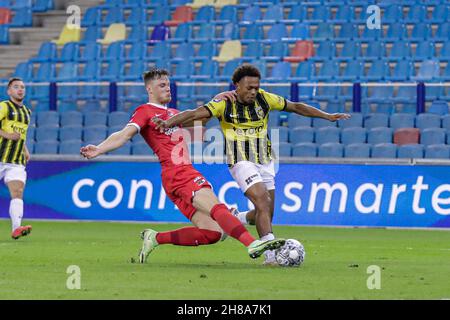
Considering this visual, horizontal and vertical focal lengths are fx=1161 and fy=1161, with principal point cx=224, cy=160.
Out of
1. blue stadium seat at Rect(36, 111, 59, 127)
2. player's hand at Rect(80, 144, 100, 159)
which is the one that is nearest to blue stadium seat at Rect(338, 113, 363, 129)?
blue stadium seat at Rect(36, 111, 59, 127)

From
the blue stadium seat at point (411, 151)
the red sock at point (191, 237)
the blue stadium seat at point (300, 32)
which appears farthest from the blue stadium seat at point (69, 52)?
the red sock at point (191, 237)

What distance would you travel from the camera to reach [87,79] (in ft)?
86.7

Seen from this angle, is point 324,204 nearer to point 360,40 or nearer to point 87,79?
point 360,40

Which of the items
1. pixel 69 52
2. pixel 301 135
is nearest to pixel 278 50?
pixel 301 135

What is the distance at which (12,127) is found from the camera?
16.1 metres

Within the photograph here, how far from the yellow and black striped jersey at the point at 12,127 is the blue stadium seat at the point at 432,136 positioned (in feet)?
28.0

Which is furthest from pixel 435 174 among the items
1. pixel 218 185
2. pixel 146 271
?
pixel 146 271

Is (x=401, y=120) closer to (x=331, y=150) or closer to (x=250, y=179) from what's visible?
(x=331, y=150)

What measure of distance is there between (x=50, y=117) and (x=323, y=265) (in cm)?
1328

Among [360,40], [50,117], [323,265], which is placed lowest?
[323,265]

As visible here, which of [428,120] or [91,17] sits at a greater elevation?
[91,17]

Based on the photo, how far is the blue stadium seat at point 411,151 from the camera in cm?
2139

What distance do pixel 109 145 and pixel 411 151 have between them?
11229 millimetres

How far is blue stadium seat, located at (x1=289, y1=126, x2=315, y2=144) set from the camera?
2256cm
